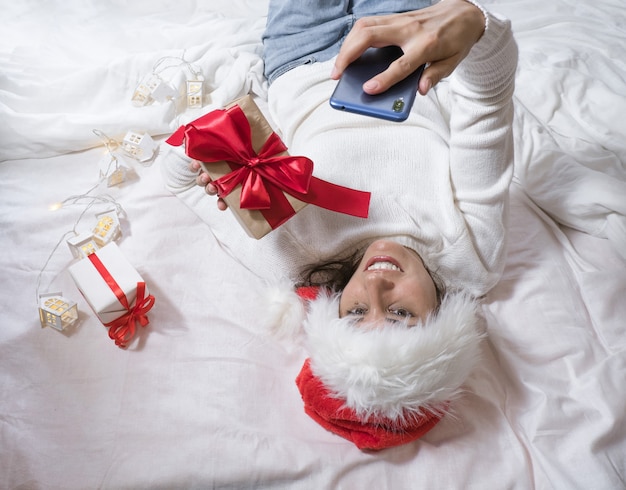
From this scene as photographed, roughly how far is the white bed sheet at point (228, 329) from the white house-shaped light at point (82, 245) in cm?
3

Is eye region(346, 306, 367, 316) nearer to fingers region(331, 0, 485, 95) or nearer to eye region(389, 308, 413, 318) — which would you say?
eye region(389, 308, 413, 318)

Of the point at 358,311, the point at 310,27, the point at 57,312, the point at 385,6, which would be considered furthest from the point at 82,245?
the point at 385,6

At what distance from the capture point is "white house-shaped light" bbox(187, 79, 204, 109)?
56.0 inches

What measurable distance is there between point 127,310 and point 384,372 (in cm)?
55

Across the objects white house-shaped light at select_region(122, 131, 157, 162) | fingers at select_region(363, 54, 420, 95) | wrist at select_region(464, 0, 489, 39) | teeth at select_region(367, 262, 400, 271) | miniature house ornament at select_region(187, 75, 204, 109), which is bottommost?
teeth at select_region(367, 262, 400, 271)

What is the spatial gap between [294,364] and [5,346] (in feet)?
1.89

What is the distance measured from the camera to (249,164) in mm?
932

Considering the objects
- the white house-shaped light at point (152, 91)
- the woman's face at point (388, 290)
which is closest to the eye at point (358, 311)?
the woman's face at point (388, 290)

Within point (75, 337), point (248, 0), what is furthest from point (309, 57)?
point (75, 337)

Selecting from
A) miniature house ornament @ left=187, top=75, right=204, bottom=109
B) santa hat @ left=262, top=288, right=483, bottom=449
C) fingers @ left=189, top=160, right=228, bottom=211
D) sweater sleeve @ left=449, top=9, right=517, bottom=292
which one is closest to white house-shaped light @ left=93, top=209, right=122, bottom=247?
fingers @ left=189, top=160, right=228, bottom=211

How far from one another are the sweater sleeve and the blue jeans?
50 cm

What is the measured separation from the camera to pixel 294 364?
3.46 ft

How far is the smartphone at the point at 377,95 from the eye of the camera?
0.74 meters

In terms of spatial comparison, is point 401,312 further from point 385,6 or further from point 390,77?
point 385,6
